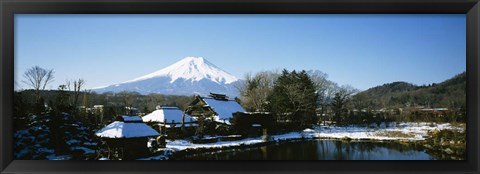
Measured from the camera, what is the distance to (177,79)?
437cm

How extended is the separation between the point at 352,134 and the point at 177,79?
180 centimetres

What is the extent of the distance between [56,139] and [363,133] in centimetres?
297

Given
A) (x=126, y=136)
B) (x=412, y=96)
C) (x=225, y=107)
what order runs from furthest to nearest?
(x=225, y=107)
(x=412, y=96)
(x=126, y=136)

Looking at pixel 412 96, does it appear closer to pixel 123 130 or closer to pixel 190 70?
pixel 190 70

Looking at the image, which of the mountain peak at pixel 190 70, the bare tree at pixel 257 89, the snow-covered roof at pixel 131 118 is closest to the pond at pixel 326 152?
the bare tree at pixel 257 89

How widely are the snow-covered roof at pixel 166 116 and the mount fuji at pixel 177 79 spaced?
0.16 meters

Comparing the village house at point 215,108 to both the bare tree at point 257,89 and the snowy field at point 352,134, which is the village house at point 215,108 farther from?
the snowy field at point 352,134

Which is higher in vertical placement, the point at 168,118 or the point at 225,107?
the point at 225,107

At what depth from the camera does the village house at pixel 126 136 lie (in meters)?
4.32

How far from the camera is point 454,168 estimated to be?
421 cm

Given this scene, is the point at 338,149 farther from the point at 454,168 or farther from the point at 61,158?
the point at 61,158

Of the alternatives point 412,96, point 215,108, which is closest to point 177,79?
point 215,108

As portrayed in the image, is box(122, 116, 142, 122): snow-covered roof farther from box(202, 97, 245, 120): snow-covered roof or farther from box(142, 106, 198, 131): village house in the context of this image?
box(202, 97, 245, 120): snow-covered roof

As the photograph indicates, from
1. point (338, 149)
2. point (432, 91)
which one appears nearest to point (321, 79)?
point (338, 149)
